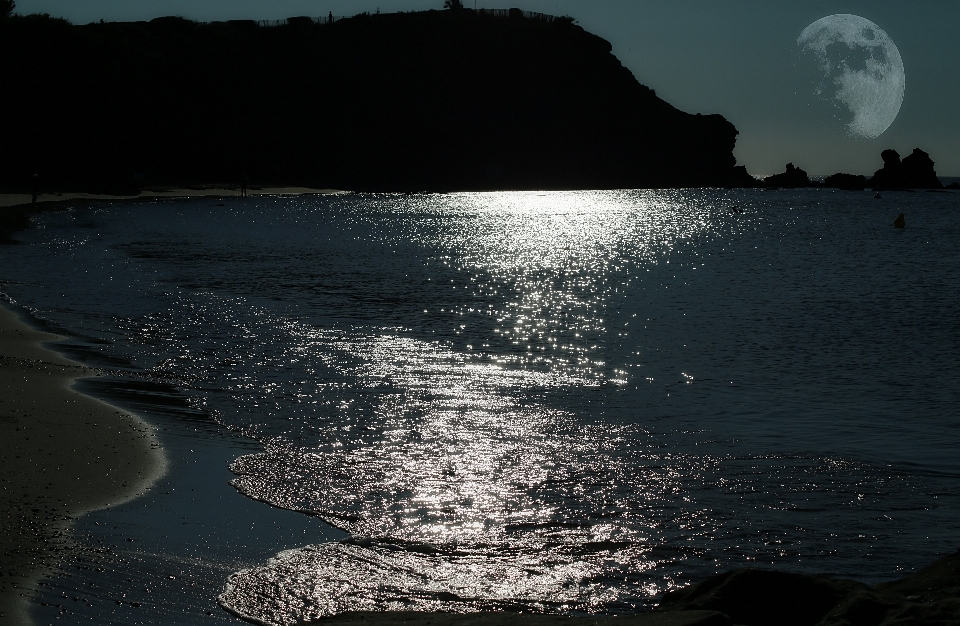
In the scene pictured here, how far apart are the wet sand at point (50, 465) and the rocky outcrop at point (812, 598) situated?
4.41 meters

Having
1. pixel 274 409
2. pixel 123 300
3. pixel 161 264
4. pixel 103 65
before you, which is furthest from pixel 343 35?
pixel 274 409

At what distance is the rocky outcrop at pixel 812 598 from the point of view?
570cm

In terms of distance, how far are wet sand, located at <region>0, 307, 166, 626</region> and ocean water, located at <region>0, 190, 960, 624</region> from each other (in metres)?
0.25

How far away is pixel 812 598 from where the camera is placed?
6.08 metres

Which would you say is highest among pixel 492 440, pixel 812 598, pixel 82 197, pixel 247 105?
pixel 247 105

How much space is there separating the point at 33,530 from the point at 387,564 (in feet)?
9.33

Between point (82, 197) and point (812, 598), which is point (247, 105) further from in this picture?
point (812, 598)

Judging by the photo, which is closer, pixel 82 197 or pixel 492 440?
pixel 492 440

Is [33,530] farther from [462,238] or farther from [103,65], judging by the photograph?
[103,65]

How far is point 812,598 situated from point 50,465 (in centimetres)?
722

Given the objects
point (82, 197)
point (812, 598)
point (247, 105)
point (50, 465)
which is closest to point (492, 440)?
point (50, 465)

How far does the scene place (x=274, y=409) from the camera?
Answer: 13.3 m

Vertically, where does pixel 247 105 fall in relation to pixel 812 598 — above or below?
above

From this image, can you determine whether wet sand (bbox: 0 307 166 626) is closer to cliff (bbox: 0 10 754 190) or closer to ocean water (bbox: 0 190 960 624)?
ocean water (bbox: 0 190 960 624)
